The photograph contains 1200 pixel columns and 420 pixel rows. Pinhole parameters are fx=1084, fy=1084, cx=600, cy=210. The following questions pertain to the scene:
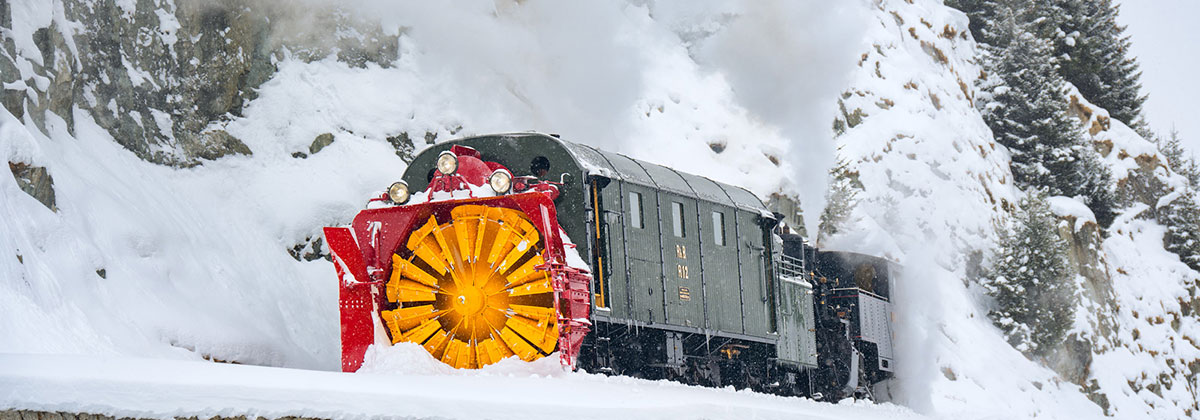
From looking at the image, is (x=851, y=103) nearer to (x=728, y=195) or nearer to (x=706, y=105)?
(x=706, y=105)

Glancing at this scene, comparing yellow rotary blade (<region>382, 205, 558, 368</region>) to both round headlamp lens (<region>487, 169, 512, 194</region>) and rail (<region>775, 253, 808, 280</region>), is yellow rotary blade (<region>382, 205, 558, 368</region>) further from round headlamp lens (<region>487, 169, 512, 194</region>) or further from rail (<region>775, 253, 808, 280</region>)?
rail (<region>775, 253, 808, 280</region>)

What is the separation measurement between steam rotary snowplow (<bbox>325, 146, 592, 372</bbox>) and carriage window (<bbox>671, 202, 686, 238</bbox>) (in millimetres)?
2265

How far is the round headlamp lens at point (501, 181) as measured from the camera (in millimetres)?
11750

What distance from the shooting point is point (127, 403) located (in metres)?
6.06

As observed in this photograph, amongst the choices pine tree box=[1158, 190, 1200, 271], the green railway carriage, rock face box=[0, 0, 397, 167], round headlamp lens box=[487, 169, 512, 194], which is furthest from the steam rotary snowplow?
pine tree box=[1158, 190, 1200, 271]

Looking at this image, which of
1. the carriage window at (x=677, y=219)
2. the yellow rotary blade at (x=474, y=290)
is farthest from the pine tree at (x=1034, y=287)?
the yellow rotary blade at (x=474, y=290)

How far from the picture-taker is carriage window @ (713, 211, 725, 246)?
1479cm

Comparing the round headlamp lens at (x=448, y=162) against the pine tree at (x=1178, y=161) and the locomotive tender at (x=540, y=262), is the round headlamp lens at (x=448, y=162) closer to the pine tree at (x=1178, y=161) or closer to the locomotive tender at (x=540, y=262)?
the locomotive tender at (x=540, y=262)

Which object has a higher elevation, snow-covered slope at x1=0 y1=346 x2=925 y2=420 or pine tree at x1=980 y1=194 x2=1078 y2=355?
pine tree at x1=980 y1=194 x2=1078 y2=355

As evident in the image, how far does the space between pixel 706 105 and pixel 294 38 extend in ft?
46.6

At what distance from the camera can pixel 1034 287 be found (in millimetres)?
29656

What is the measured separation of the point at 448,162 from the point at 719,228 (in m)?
4.45

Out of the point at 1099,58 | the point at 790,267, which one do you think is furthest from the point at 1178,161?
the point at 790,267

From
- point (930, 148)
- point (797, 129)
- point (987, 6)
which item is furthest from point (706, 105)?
point (987, 6)
